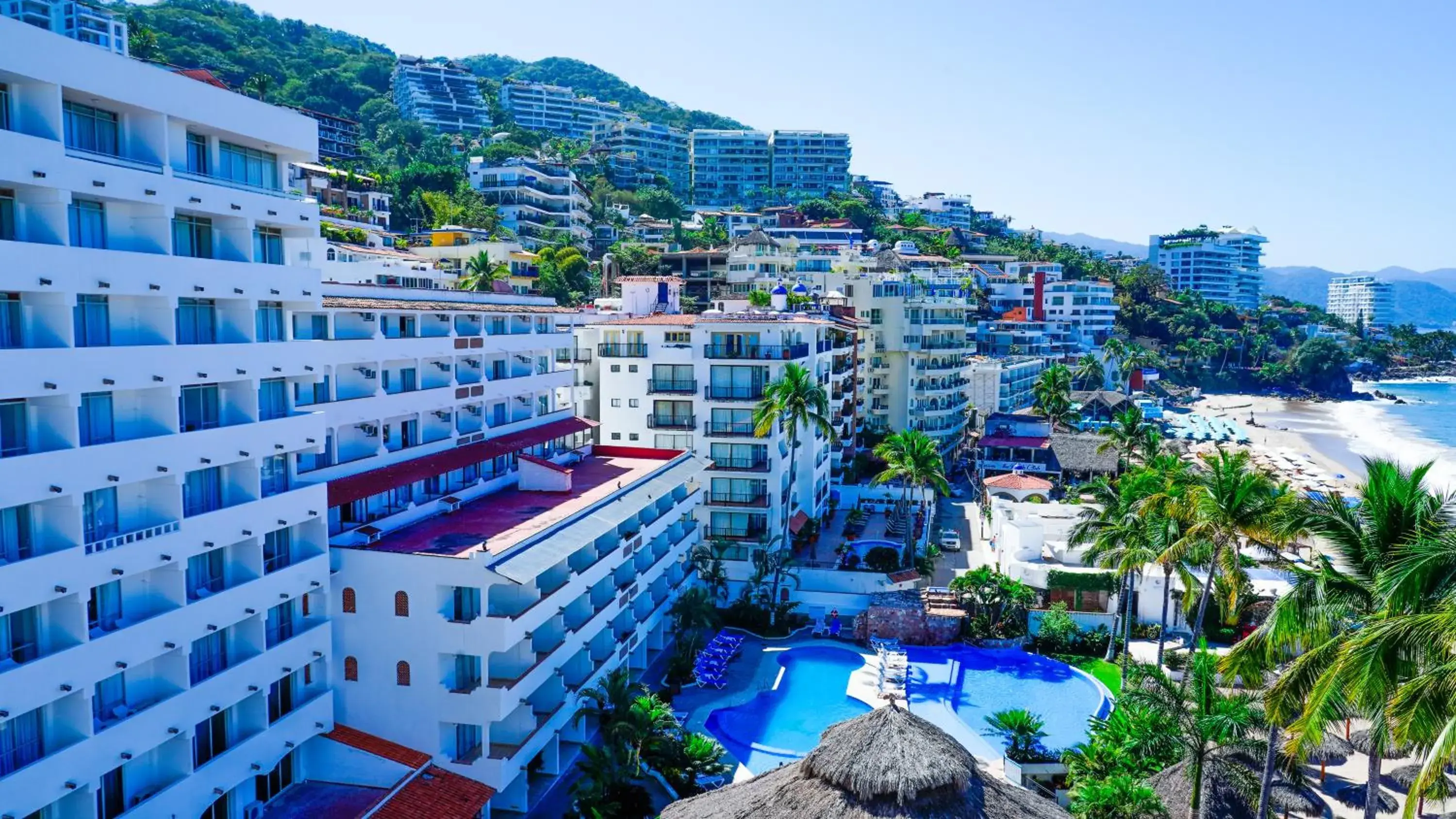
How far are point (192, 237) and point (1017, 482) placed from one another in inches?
2198

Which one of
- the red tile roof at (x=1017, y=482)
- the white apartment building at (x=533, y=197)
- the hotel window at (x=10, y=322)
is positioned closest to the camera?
the hotel window at (x=10, y=322)

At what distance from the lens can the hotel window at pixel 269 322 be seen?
89.8ft

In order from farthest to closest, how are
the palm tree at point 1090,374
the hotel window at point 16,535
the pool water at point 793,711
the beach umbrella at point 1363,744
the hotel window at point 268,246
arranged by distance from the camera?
the palm tree at point 1090,374, the pool water at point 793,711, the beach umbrella at point 1363,744, the hotel window at point 268,246, the hotel window at point 16,535

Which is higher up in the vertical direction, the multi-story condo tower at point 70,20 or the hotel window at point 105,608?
the multi-story condo tower at point 70,20

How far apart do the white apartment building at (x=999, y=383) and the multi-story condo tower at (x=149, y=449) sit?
78565 mm

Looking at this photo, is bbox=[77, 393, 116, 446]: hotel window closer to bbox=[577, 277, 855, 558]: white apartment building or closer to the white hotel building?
the white hotel building

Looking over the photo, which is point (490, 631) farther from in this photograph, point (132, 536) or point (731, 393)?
point (731, 393)

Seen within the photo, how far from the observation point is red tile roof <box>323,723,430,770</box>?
94.1 ft

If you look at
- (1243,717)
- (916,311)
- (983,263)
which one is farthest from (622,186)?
(1243,717)

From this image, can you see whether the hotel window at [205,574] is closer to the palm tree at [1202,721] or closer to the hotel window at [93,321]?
the hotel window at [93,321]

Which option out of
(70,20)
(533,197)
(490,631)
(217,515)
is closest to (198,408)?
(217,515)

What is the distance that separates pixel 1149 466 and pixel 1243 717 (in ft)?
107

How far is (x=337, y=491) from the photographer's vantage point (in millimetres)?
31078

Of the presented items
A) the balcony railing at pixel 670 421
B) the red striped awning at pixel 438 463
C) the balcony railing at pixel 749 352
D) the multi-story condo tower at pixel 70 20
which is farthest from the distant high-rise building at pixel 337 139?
the multi-story condo tower at pixel 70 20
